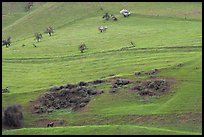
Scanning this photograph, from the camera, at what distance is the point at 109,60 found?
8481 centimetres

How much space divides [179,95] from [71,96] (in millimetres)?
14708

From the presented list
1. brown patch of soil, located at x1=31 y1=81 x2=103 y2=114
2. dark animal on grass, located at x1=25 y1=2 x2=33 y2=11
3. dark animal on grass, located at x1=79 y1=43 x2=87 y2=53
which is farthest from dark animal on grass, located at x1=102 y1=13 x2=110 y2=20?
brown patch of soil, located at x1=31 y1=81 x2=103 y2=114

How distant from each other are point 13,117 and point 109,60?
31.0 metres

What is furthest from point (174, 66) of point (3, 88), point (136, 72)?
point (3, 88)

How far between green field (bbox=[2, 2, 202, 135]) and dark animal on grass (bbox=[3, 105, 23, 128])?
1066 mm

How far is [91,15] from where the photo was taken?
13938 cm

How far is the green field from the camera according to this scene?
180 feet

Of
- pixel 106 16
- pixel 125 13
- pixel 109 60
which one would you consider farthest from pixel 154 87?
pixel 125 13

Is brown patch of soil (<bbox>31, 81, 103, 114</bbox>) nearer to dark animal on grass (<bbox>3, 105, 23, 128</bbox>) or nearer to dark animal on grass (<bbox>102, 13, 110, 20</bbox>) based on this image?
dark animal on grass (<bbox>3, 105, 23, 128</bbox>)

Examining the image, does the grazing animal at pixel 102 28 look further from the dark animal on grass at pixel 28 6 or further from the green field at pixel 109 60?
the dark animal on grass at pixel 28 6

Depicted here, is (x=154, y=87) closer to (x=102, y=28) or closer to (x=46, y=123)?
(x=46, y=123)

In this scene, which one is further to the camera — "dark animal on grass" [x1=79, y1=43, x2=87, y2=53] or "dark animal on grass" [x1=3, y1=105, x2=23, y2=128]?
"dark animal on grass" [x1=79, y1=43, x2=87, y2=53]

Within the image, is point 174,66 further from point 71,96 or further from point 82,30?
point 82,30

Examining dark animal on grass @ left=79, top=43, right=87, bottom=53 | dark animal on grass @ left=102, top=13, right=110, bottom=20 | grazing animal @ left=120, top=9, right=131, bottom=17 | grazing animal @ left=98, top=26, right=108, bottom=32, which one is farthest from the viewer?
grazing animal @ left=120, top=9, right=131, bottom=17
